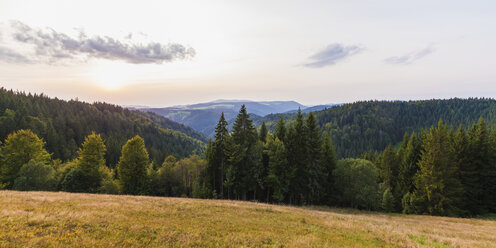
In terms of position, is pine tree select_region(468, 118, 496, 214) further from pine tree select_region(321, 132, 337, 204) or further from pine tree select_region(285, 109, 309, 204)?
pine tree select_region(285, 109, 309, 204)

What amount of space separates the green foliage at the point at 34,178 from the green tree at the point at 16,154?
119 inches

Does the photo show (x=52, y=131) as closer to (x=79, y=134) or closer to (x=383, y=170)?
(x=79, y=134)

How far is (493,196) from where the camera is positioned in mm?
41438

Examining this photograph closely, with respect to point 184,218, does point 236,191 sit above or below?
below

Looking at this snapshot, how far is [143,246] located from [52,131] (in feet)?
437

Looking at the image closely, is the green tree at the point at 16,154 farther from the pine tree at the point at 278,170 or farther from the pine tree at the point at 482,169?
the pine tree at the point at 482,169

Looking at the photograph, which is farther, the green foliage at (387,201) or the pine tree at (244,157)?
the green foliage at (387,201)

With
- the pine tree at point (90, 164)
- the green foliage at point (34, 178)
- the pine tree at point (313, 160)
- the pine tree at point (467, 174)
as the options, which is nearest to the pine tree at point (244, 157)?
the pine tree at point (313, 160)

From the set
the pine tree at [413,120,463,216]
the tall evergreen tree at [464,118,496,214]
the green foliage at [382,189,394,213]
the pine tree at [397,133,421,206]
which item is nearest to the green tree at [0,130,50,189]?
the green foliage at [382,189,394,213]

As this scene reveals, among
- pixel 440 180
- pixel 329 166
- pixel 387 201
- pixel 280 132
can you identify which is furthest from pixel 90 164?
pixel 440 180

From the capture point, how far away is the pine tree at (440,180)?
38.5 m

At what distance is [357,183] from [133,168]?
1834 inches

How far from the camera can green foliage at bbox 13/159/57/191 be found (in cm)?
3953

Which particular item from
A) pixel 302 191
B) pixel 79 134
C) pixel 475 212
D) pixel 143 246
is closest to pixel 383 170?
pixel 475 212
